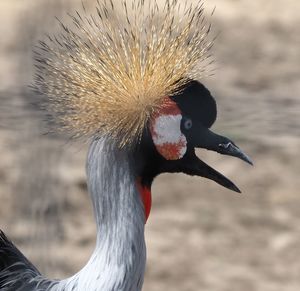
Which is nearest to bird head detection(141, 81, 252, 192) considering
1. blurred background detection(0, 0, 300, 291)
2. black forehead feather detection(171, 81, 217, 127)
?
black forehead feather detection(171, 81, 217, 127)

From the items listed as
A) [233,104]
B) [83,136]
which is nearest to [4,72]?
[233,104]

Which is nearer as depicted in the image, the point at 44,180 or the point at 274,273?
the point at 44,180

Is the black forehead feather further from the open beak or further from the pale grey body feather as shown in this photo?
the pale grey body feather

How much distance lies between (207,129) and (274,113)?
2.12m

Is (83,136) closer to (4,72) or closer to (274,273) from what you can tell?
(274,273)

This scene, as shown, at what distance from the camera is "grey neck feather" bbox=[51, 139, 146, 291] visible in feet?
8.06

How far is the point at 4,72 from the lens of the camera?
474 cm

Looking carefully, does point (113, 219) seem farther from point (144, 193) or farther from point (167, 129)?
point (167, 129)

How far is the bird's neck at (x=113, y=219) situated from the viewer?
2.46 m

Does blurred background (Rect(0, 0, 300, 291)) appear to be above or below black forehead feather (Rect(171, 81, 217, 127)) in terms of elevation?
below

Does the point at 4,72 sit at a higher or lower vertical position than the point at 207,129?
higher

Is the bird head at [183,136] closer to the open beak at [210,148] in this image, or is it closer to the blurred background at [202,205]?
the open beak at [210,148]

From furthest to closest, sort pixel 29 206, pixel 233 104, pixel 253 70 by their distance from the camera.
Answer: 1. pixel 253 70
2. pixel 233 104
3. pixel 29 206

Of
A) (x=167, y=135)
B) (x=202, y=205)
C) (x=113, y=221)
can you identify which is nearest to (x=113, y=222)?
(x=113, y=221)
